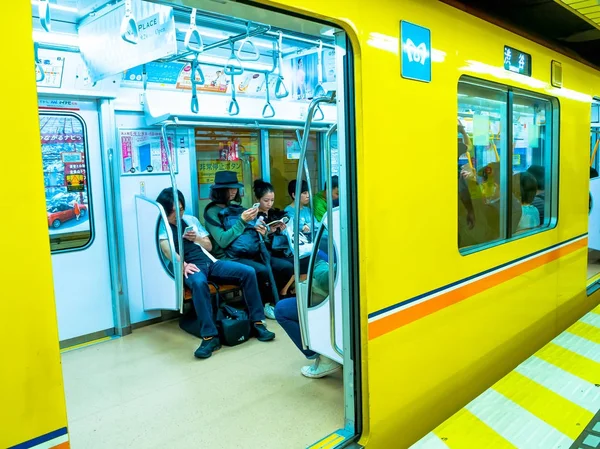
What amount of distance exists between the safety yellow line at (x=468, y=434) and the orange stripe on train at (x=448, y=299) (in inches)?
21.5

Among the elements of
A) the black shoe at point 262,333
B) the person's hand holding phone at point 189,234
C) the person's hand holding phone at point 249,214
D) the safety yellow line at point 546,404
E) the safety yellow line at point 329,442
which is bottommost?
the black shoe at point 262,333

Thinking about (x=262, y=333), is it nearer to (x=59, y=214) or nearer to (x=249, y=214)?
(x=249, y=214)

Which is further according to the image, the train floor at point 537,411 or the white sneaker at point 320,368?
the white sneaker at point 320,368

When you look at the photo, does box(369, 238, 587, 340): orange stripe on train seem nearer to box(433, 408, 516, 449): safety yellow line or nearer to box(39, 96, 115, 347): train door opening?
box(433, 408, 516, 449): safety yellow line

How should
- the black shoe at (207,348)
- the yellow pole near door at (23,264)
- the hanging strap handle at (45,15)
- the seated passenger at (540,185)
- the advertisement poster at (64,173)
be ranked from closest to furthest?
the yellow pole near door at (23,264) < the hanging strap handle at (45,15) < the seated passenger at (540,185) < the black shoe at (207,348) < the advertisement poster at (64,173)

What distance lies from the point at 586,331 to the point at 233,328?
9.03 feet

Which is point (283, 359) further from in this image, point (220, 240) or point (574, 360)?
point (574, 360)

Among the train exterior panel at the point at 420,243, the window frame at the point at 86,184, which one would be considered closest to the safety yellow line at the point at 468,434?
the train exterior panel at the point at 420,243

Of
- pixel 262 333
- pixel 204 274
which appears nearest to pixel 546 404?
pixel 262 333

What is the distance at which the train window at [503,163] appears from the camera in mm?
2959

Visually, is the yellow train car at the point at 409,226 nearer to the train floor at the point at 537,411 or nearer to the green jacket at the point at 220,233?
the train floor at the point at 537,411

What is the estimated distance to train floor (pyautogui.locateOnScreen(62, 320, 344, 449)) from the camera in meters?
2.85

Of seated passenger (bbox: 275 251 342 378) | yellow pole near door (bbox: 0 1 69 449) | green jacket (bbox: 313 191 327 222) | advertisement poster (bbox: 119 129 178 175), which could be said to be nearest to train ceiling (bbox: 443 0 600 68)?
seated passenger (bbox: 275 251 342 378)

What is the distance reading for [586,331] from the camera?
377 centimetres
